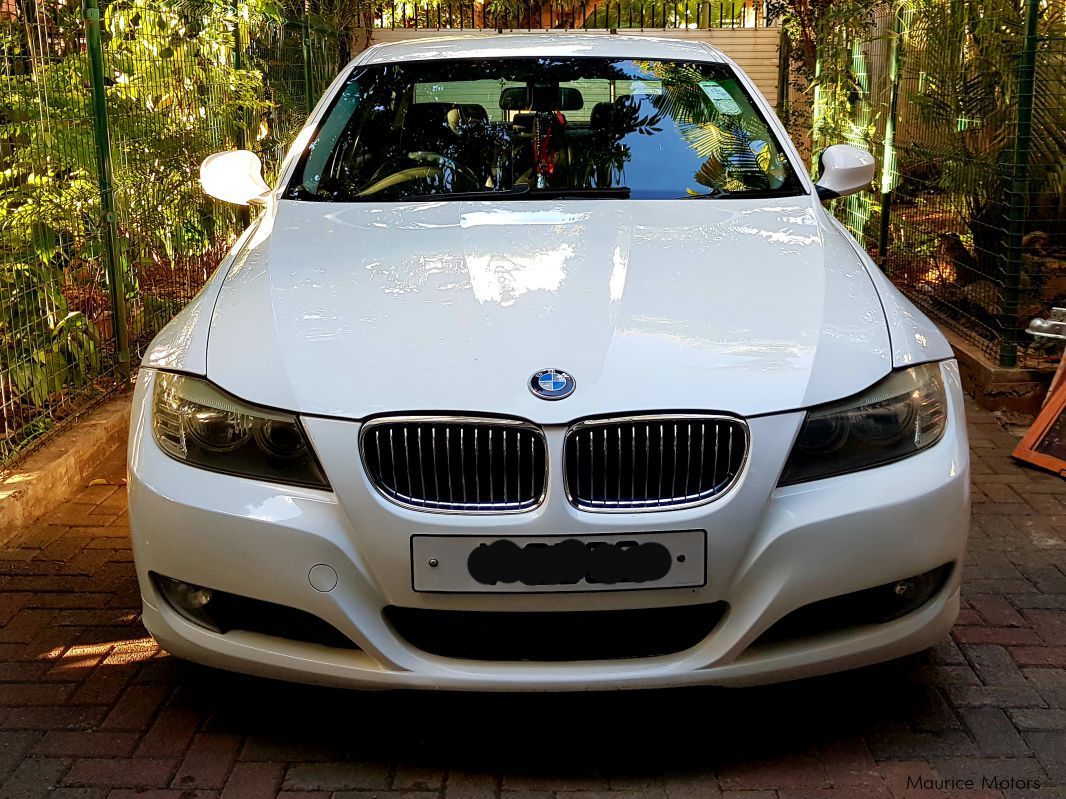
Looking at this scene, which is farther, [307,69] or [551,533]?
[307,69]

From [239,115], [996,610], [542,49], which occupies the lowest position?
[996,610]

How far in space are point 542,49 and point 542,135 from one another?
53 cm

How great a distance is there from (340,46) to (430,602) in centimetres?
1120

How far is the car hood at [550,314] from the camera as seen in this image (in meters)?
2.59

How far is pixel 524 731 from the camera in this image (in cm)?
292

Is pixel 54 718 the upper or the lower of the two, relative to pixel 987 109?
lower

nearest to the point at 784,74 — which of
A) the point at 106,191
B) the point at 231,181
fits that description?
the point at 106,191

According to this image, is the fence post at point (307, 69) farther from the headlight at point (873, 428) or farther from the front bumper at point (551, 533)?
the headlight at point (873, 428)

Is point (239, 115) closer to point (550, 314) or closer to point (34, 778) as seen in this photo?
point (550, 314)

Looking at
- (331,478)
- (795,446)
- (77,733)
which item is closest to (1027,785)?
(795,446)

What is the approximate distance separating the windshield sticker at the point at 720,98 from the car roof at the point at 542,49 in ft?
0.56

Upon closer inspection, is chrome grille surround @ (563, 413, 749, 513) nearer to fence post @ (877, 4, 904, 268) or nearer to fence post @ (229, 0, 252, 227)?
fence post @ (229, 0, 252, 227)

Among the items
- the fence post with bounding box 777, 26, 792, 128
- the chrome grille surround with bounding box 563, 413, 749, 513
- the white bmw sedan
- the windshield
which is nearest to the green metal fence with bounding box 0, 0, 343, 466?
the windshield

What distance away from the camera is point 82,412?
5.29 metres
